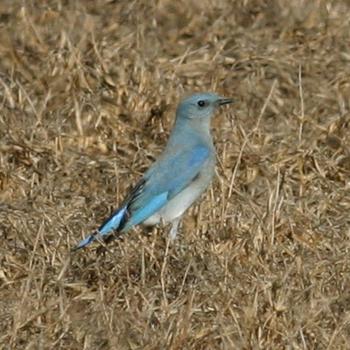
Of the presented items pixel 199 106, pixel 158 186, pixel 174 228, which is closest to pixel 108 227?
pixel 174 228

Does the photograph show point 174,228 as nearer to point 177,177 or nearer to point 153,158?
point 177,177

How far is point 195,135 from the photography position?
7277 mm

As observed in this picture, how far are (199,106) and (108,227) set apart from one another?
3.47 feet

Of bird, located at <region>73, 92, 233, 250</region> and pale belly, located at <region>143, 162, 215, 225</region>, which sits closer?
bird, located at <region>73, 92, 233, 250</region>

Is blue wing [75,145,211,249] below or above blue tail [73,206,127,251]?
below

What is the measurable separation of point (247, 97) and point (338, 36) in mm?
815

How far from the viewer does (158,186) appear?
695 centimetres

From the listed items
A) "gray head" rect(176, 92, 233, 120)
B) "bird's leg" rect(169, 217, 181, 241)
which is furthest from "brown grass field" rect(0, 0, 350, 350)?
"gray head" rect(176, 92, 233, 120)

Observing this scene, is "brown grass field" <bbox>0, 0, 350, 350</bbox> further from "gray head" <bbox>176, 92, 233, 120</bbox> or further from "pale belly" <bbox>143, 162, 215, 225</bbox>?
"gray head" <bbox>176, 92, 233, 120</bbox>

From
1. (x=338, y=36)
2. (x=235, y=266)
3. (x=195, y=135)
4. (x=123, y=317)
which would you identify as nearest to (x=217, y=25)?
(x=338, y=36)

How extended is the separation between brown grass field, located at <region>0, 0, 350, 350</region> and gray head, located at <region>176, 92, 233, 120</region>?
0.25 meters

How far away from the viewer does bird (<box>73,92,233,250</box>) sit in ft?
22.0

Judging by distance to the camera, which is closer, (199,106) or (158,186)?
(158,186)

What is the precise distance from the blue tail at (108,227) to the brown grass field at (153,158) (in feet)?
0.19
